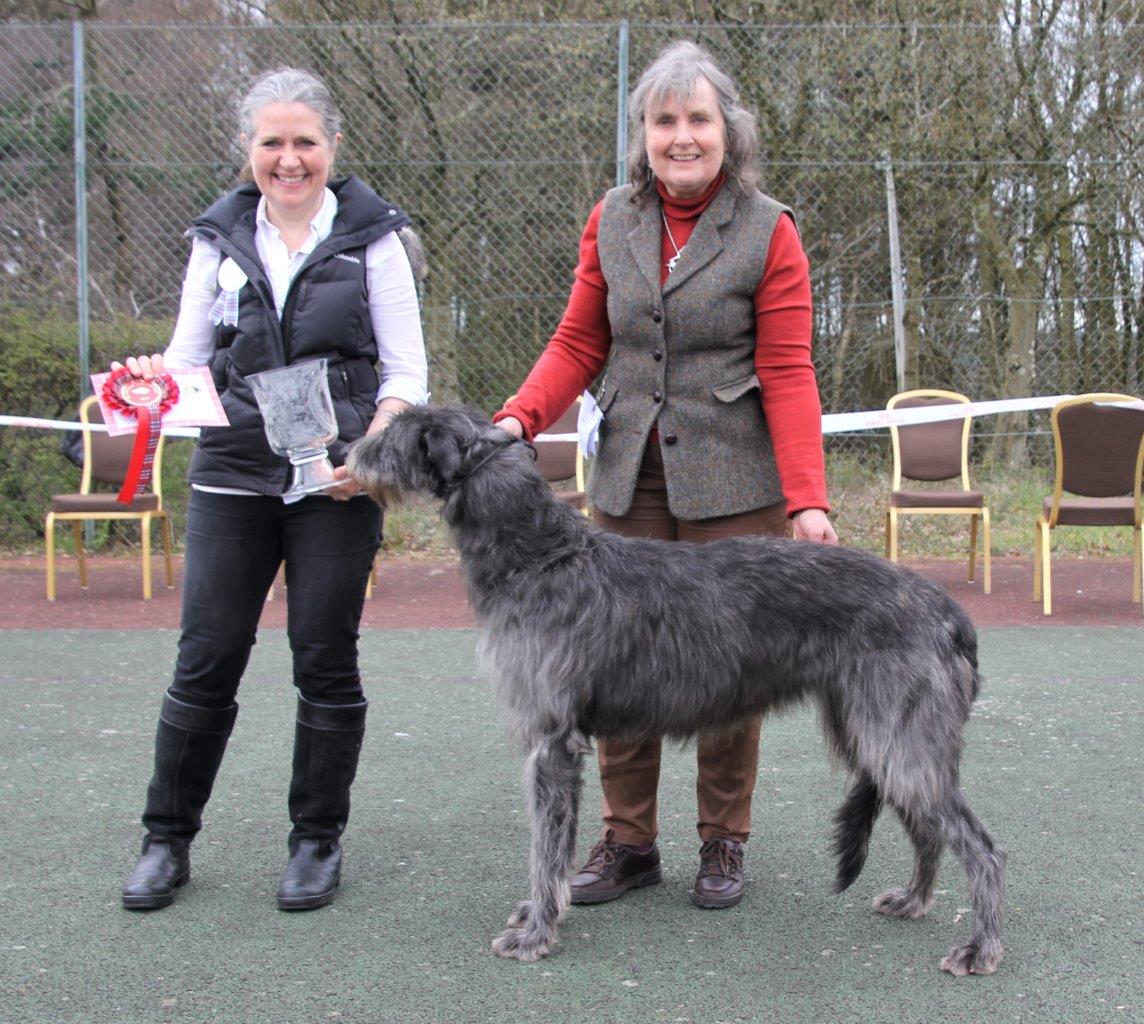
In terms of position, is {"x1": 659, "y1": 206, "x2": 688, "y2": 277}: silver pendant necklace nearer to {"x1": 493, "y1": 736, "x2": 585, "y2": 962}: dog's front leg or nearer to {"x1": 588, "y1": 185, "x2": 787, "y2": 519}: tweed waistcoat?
{"x1": 588, "y1": 185, "x2": 787, "y2": 519}: tweed waistcoat

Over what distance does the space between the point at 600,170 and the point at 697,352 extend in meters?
6.73

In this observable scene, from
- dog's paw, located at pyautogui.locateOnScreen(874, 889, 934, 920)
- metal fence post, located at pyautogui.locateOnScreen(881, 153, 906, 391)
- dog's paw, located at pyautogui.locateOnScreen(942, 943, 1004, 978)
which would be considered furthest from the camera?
metal fence post, located at pyautogui.locateOnScreen(881, 153, 906, 391)

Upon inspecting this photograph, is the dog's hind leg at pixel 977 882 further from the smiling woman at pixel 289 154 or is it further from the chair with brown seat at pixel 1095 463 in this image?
the chair with brown seat at pixel 1095 463

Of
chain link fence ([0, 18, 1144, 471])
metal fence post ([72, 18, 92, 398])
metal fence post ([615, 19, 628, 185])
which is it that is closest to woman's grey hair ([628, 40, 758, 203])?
metal fence post ([615, 19, 628, 185])

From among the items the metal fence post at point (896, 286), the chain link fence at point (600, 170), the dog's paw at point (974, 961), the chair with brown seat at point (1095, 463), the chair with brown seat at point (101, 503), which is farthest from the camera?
the metal fence post at point (896, 286)

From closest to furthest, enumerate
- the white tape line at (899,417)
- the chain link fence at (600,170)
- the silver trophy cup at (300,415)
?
the silver trophy cup at (300,415) → the white tape line at (899,417) → the chain link fence at (600,170)

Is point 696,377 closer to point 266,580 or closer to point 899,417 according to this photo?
point 266,580

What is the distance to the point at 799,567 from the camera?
11.3ft

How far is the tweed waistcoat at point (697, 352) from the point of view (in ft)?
11.9

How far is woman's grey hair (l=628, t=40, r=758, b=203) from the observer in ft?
11.6

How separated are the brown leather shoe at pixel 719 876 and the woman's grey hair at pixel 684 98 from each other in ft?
6.42

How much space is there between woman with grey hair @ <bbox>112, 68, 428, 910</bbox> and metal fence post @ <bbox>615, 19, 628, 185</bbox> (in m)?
6.39

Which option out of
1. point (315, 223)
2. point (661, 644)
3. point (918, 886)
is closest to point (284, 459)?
point (315, 223)

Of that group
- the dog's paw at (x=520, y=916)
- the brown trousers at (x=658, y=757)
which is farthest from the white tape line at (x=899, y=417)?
the dog's paw at (x=520, y=916)
